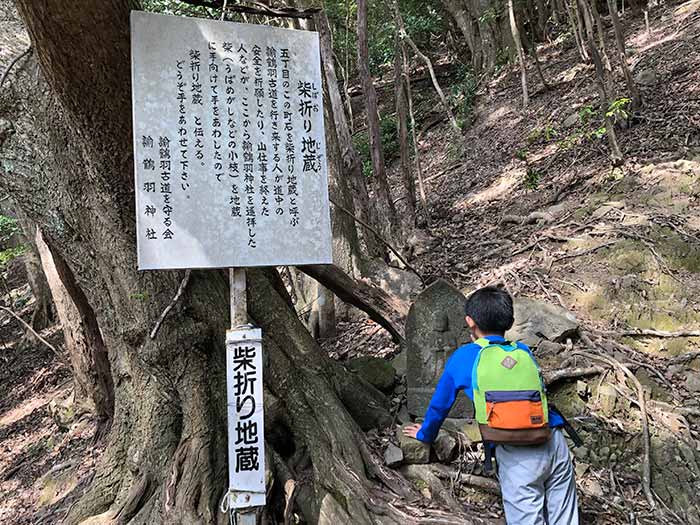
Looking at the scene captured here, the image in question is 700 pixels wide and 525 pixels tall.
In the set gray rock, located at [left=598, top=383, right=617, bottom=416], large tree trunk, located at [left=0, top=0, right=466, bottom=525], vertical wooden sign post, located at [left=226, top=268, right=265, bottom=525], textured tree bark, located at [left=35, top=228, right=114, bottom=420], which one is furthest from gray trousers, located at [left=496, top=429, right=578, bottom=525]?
textured tree bark, located at [left=35, top=228, right=114, bottom=420]

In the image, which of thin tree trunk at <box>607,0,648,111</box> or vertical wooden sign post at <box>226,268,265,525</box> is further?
thin tree trunk at <box>607,0,648,111</box>

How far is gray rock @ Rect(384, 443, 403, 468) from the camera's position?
10.8 feet

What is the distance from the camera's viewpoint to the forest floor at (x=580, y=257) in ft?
12.8

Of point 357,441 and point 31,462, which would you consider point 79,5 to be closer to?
point 357,441

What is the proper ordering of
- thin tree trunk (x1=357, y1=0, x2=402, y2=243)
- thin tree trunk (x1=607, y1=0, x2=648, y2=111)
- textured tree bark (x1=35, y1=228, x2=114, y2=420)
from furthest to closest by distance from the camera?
thin tree trunk (x1=607, y1=0, x2=648, y2=111)
thin tree trunk (x1=357, y1=0, x2=402, y2=243)
textured tree bark (x1=35, y1=228, x2=114, y2=420)

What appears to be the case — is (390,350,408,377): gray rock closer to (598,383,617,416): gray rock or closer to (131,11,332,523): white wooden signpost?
(598,383,617,416): gray rock

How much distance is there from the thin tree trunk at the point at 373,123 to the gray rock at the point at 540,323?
3213 mm

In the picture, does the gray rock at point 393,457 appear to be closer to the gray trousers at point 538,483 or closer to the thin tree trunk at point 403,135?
the gray trousers at point 538,483

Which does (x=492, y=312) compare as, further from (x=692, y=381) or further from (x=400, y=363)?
(x=692, y=381)

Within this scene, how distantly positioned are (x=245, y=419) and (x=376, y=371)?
194cm

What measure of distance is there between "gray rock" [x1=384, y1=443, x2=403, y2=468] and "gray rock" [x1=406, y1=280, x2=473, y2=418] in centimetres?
59

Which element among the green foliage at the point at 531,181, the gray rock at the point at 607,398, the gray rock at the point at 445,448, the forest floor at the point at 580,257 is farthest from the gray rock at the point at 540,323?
the green foliage at the point at 531,181

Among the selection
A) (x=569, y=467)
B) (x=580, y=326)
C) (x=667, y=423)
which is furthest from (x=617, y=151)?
(x=569, y=467)

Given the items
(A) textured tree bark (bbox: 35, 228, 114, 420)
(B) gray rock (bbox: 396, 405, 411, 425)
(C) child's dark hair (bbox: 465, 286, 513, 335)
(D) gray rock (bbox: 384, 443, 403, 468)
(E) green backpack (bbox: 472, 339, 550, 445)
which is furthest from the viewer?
(A) textured tree bark (bbox: 35, 228, 114, 420)
